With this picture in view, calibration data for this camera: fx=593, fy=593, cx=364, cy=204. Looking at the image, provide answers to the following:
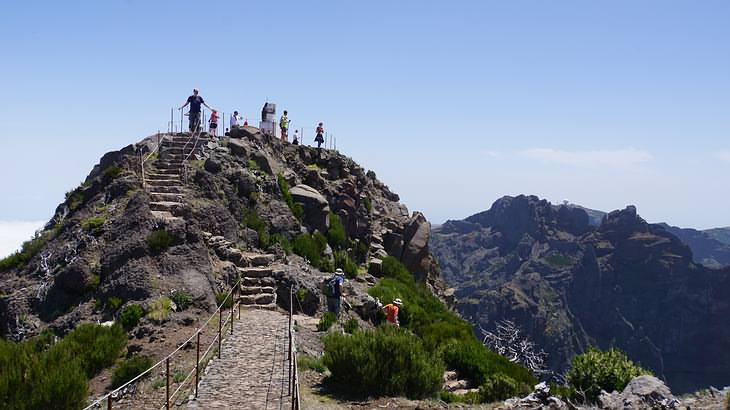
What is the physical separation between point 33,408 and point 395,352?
8.04m

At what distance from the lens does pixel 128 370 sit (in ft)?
49.8

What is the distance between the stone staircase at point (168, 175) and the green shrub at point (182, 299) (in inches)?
173

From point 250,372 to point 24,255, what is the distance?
14844mm

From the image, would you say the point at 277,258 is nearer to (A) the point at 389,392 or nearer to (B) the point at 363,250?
(B) the point at 363,250

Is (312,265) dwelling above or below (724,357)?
above

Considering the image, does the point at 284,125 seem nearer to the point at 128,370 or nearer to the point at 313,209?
the point at 313,209

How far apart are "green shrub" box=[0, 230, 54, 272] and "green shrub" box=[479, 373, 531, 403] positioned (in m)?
18.7

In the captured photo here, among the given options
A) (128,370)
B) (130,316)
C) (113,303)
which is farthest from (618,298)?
(128,370)

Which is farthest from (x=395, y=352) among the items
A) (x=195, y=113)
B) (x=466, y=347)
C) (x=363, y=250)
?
(x=195, y=113)

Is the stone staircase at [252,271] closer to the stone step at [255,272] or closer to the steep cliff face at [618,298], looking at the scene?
the stone step at [255,272]

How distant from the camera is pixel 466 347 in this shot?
68.6 feet

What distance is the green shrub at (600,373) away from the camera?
16656 millimetres

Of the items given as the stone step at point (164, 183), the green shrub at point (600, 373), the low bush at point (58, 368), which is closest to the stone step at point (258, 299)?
the low bush at point (58, 368)

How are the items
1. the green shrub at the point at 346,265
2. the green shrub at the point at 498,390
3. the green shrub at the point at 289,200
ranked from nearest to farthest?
1. the green shrub at the point at 498,390
2. the green shrub at the point at 346,265
3. the green shrub at the point at 289,200
